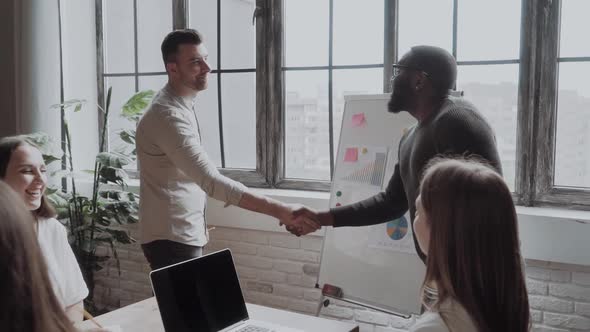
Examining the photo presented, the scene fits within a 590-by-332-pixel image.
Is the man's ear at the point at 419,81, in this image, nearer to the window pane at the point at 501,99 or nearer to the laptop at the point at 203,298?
the window pane at the point at 501,99

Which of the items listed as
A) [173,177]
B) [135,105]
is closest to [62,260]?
[173,177]

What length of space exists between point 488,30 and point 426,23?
0.31m

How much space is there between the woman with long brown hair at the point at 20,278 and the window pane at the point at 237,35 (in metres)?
2.57

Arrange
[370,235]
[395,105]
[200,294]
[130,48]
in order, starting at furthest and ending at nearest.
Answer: [130,48] < [370,235] < [395,105] < [200,294]

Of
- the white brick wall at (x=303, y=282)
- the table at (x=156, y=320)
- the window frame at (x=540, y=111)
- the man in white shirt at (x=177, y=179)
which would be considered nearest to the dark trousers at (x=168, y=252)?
the man in white shirt at (x=177, y=179)

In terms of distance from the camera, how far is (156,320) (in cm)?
177

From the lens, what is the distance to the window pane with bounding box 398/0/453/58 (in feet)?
9.31

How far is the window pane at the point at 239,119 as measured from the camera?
3.44 metres

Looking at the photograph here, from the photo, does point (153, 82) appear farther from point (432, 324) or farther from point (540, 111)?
point (432, 324)

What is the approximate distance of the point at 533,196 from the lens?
2707mm

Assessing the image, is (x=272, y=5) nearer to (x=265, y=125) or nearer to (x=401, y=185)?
(x=265, y=125)

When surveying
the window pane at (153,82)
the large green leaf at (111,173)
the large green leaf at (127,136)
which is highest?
the window pane at (153,82)

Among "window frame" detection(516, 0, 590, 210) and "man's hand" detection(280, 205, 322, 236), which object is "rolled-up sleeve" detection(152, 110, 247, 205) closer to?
"man's hand" detection(280, 205, 322, 236)

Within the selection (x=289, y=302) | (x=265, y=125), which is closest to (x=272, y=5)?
(x=265, y=125)
